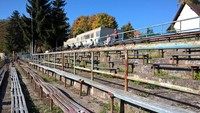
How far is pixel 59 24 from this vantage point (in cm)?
3828

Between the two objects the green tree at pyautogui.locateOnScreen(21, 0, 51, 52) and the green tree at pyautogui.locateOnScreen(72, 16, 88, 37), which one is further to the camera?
the green tree at pyautogui.locateOnScreen(72, 16, 88, 37)

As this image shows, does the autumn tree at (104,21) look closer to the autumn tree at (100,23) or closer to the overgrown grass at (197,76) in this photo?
the autumn tree at (100,23)

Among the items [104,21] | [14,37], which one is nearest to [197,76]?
[14,37]

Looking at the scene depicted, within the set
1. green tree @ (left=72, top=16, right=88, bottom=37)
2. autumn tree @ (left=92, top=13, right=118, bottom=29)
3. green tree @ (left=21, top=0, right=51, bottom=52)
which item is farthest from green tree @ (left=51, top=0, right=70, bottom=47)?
green tree @ (left=72, top=16, right=88, bottom=37)

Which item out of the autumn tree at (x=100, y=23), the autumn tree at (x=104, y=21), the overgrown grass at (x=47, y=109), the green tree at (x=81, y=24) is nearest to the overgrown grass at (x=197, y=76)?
the overgrown grass at (x=47, y=109)

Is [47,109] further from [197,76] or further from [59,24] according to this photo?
[59,24]

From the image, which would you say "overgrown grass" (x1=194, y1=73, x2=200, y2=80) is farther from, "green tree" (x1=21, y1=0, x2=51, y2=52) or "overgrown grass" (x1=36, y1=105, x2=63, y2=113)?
"green tree" (x1=21, y1=0, x2=51, y2=52)

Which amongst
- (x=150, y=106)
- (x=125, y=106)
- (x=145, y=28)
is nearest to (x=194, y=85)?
(x=125, y=106)

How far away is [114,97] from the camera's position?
5.13 metres

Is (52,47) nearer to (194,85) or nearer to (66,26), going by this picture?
(66,26)

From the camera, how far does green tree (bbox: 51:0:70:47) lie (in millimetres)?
35781

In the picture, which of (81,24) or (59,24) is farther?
(81,24)

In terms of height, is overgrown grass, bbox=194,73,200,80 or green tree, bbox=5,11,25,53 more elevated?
green tree, bbox=5,11,25,53

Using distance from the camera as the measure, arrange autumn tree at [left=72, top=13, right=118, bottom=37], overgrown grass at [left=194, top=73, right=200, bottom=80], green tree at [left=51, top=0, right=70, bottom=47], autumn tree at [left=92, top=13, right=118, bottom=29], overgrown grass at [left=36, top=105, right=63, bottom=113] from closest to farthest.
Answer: overgrown grass at [left=36, top=105, right=63, bottom=113] < overgrown grass at [left=194, top=73, right=200, bottom=80] < green tree at [left=51, top=0, right=70, bottom=47] < autumn tree at [left=92, top=13, right=118, bottom=29] < autumn tree at [left=72, top=13, right=118, bottom=37]
